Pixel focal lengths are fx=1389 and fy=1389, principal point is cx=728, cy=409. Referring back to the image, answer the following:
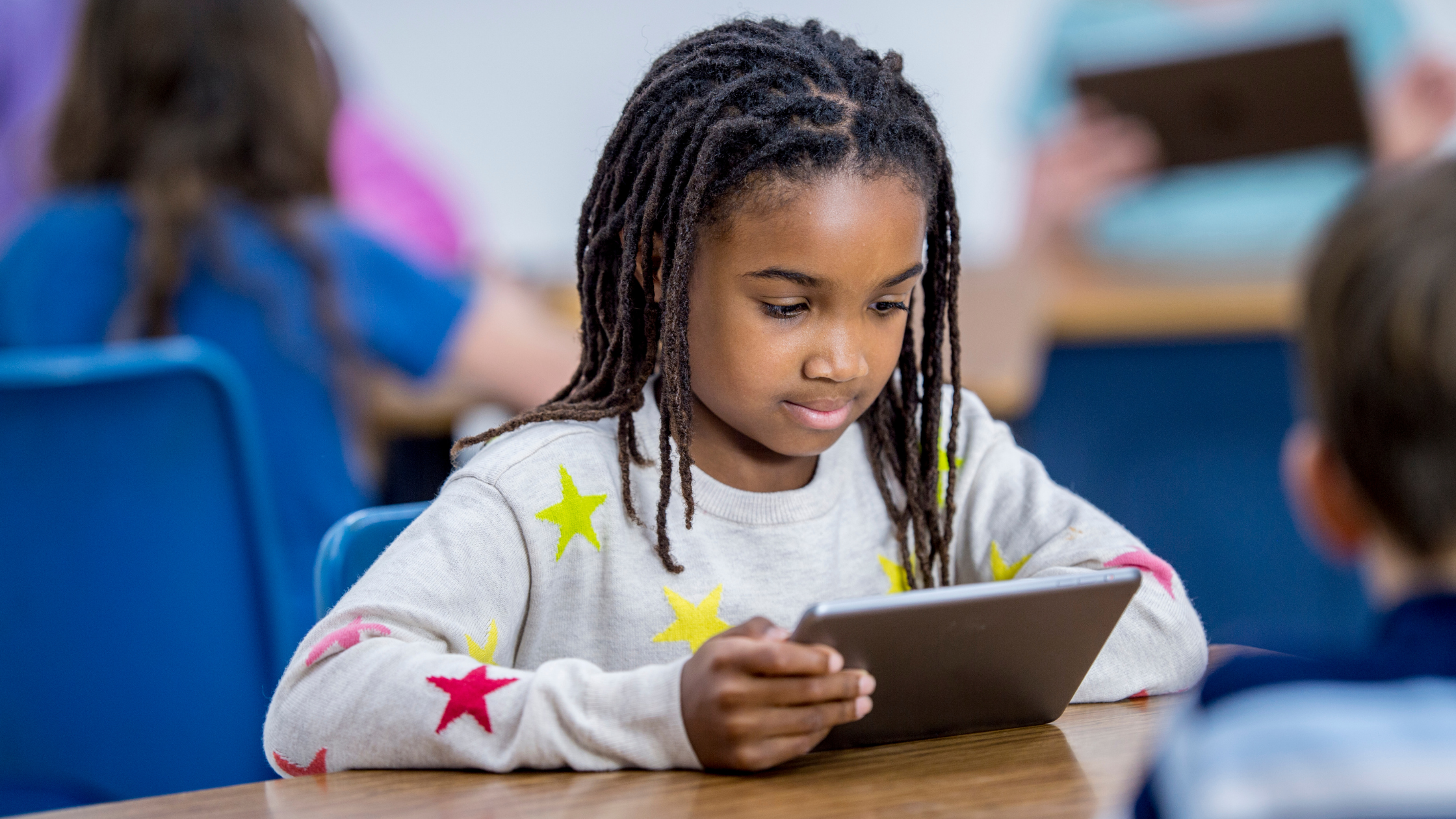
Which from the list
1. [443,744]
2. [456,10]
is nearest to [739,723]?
[443,744]

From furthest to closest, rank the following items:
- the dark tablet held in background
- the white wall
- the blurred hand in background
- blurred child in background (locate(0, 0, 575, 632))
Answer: the white wall < the blurred hand in background < the dark tablet held in background < blurred child in background (locate(0, 0, 575, 632))

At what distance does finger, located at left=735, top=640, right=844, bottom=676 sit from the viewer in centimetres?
73

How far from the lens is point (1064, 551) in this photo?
3.39 ft

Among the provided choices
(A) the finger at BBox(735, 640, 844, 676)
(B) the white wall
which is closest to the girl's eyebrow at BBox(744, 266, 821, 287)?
(A) the finger at BBox(735, 640, 844, 676)

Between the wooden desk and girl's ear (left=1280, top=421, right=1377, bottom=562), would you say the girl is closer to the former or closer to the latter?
the wooden desk

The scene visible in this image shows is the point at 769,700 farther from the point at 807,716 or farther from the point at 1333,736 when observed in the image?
the point at 1333,736

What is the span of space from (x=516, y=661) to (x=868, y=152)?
0.47 metres

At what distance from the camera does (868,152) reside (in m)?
1.03

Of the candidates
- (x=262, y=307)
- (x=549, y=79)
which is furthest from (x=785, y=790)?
(x=549, y=79)

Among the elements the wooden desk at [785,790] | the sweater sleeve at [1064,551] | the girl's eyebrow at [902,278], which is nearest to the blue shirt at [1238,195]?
the sweater sleeve at [1064,551]

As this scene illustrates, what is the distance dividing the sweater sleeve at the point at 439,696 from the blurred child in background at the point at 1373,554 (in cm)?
33

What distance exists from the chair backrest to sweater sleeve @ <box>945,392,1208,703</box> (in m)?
0.45

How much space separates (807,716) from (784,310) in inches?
14.5

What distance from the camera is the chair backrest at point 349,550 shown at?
3.40 feet
